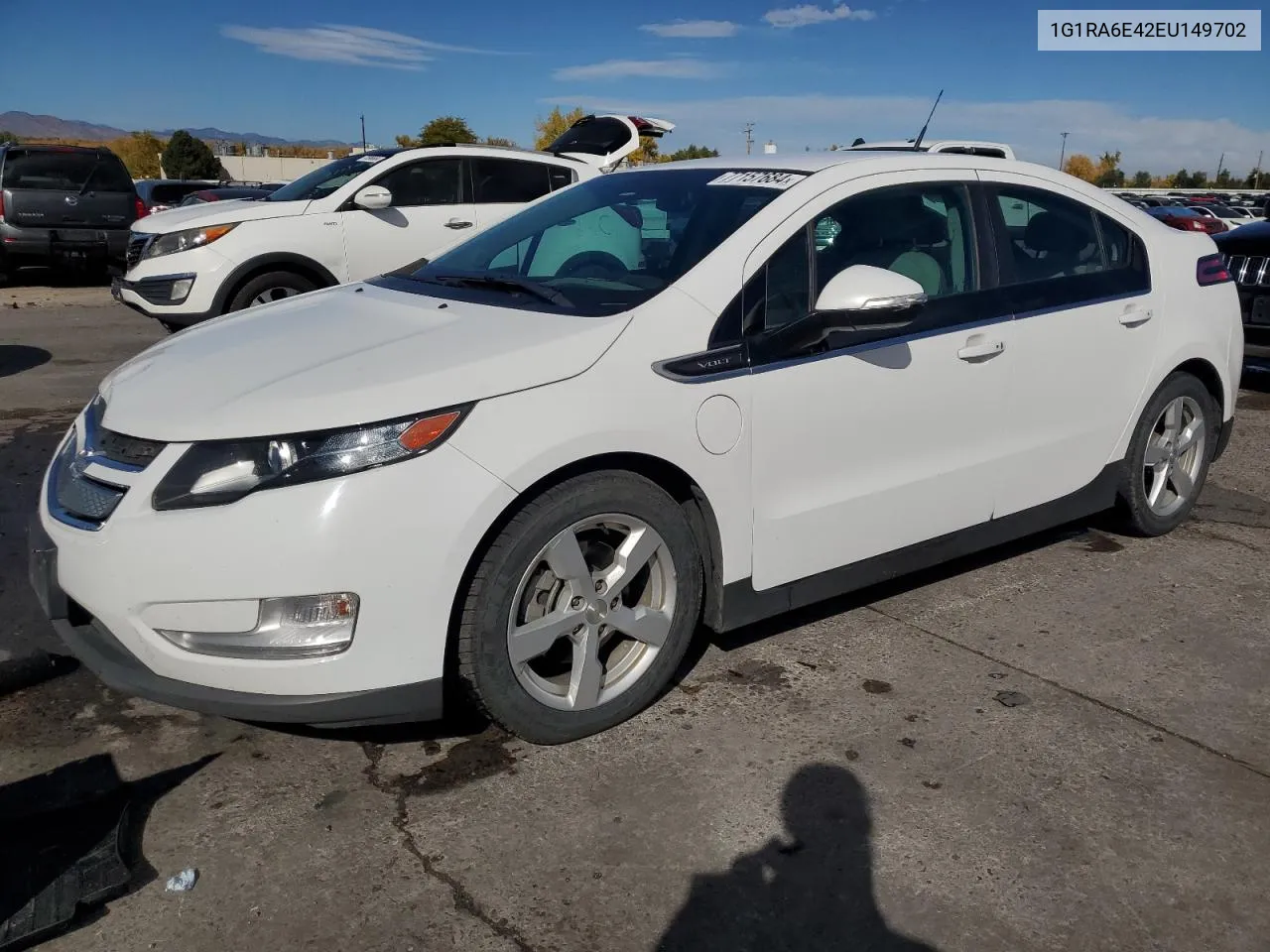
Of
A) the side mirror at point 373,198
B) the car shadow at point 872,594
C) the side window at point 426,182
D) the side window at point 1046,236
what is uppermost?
the side window at point 426,182

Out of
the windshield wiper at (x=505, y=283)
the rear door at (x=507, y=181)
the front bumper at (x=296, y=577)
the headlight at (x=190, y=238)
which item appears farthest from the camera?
the rear door at (x=507, y=181)

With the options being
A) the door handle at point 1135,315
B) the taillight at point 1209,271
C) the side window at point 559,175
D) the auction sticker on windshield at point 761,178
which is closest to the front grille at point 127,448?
the auction sticker on windshield at point 761,178

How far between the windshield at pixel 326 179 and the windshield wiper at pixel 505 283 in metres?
5.20

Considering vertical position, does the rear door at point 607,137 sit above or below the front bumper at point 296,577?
above

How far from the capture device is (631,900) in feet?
8.24

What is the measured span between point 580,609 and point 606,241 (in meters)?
1.43

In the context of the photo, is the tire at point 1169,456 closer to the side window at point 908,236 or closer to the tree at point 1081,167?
the side window at point 908,236

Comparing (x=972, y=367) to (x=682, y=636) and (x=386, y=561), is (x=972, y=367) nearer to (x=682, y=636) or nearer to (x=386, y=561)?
(x=682, y=636)

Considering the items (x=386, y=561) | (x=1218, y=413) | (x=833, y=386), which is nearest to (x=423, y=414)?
(x=386, y=561)

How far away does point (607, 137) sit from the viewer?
1105 centimetres

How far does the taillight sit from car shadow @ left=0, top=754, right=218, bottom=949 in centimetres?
433

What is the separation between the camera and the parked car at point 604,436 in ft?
8.82

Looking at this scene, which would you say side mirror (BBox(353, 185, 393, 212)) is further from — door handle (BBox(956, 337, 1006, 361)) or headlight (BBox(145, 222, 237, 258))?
door handle (BBox(956, 337, 1006, 361))

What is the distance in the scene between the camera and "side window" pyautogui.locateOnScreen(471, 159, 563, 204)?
367 inches
